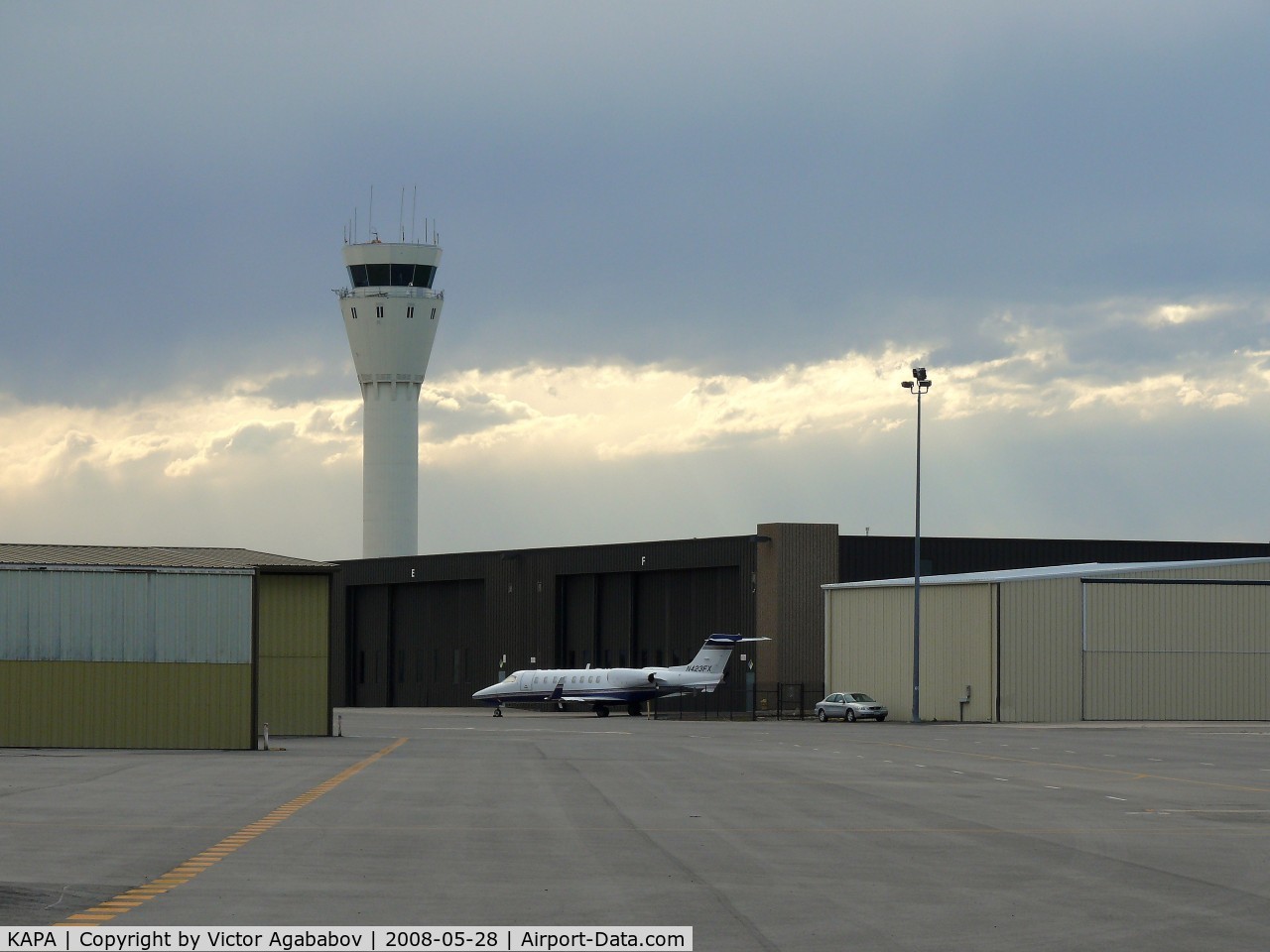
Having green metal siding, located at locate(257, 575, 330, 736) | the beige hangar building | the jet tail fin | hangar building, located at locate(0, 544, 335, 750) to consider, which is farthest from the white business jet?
hangar building, located at locate(0, 544, 335, 750)

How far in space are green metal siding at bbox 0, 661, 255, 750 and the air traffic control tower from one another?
9914cm

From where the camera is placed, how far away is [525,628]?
98500 mm

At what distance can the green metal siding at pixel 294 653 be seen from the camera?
4950cm

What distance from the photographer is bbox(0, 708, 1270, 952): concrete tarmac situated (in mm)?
13562

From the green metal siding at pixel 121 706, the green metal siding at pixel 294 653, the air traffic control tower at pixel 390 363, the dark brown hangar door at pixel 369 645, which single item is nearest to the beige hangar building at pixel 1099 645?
the green metal siding at pixel 294 653

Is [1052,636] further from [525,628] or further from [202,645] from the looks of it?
[525,628]

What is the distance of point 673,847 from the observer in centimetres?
1898

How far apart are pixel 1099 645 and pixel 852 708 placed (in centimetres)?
973

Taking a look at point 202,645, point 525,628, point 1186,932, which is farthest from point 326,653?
point 525,628

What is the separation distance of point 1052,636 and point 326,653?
28.6m

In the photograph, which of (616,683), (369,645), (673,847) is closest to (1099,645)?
(616,683)

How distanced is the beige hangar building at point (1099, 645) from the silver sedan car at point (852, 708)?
199 centimetres

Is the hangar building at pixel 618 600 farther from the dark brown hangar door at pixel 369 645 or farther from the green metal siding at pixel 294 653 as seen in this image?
the green metal siding at pixel 294 653

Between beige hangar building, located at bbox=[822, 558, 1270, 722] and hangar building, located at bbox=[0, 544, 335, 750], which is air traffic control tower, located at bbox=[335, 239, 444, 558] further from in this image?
hangar building, located at bbox=[0, 544, 335, 750]
